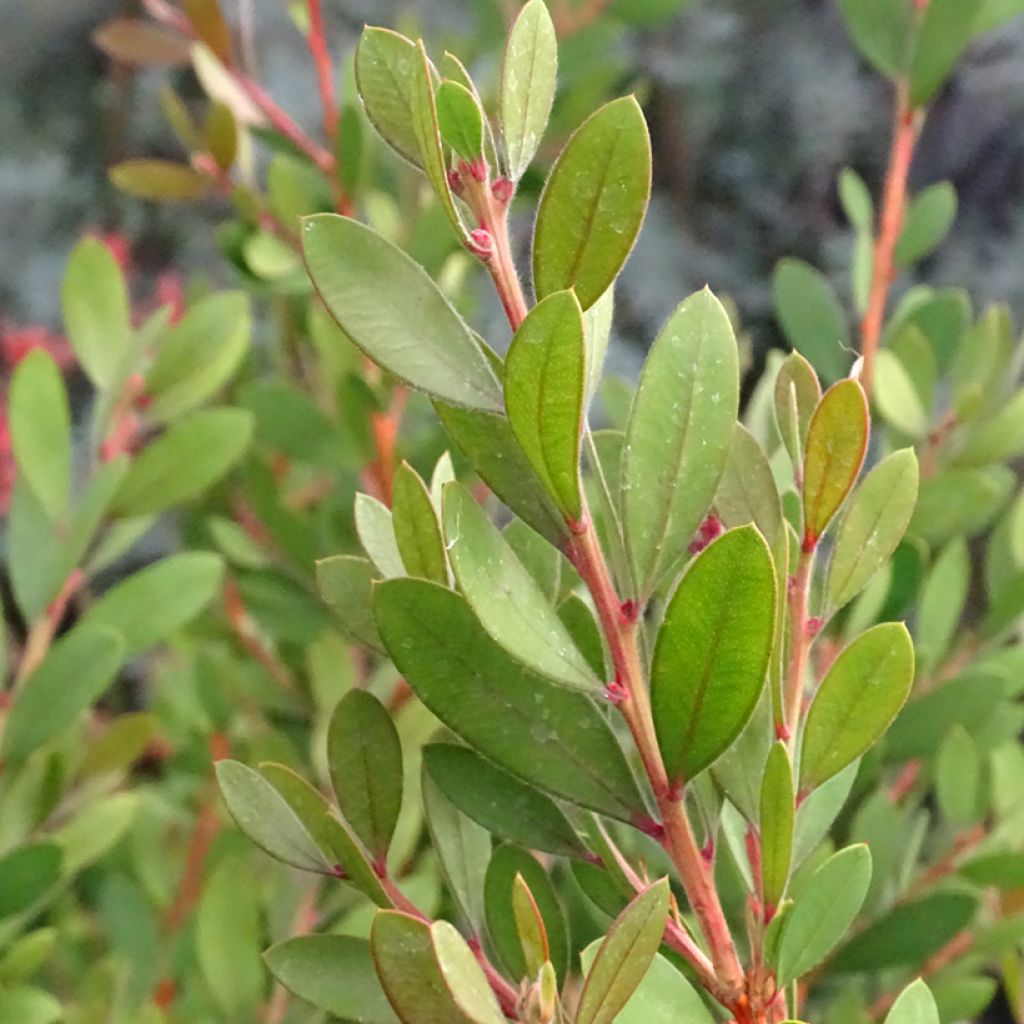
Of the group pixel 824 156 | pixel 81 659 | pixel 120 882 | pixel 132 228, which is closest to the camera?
pixel 81 659

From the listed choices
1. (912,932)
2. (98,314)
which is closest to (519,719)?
(912,932)

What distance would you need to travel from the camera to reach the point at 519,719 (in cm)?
21

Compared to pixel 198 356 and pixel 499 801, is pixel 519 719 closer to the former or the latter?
pixel 499 801

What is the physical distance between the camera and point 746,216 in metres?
1.22

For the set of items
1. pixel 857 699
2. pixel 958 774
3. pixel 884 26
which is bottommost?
pixel 958 774

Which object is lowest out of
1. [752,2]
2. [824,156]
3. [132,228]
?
[132,228]

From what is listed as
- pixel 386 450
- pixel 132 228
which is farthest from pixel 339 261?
pixel 132 228

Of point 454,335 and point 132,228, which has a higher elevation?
point 454,335

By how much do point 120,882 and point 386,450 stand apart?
0.23 metres

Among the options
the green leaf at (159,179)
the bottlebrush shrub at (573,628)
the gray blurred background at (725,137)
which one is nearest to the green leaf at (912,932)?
the bottlebrush shrub at (573,628)

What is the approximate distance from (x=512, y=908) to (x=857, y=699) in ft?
0.32

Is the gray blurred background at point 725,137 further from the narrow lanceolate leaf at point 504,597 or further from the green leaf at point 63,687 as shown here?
the narrow lanceolate leaf at point 504,597

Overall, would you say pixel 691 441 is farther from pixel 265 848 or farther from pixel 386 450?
pixel 386 450

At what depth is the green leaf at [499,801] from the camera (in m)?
0.23
